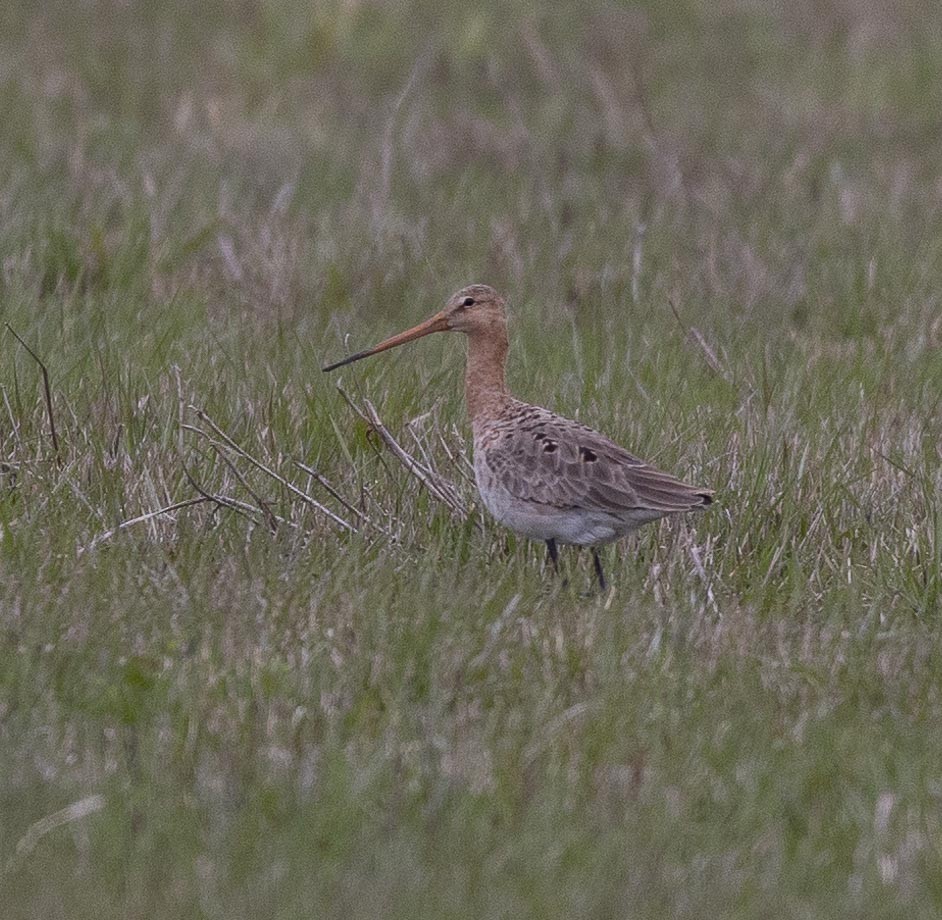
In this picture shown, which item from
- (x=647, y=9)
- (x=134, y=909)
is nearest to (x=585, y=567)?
(x=134, y=909)

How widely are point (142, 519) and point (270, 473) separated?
0.40 metres

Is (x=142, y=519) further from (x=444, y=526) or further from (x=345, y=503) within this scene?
(x=444, y=526)

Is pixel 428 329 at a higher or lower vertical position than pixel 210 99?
higher

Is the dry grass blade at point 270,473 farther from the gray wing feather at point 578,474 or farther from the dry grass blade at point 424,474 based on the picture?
the gray wing feather at point 578,474

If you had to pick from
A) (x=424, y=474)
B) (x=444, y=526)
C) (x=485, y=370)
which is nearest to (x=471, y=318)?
(x=485, y=370)

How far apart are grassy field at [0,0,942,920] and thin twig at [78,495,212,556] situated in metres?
0.03

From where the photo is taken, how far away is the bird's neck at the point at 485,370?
6.12 m

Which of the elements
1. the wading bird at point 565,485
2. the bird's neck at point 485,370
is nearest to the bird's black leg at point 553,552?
the wading bird at point 565,485

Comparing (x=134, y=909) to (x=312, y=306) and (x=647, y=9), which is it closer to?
(x=312, y=306)

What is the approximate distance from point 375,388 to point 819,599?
2.01 meters

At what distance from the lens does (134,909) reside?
3348 mm

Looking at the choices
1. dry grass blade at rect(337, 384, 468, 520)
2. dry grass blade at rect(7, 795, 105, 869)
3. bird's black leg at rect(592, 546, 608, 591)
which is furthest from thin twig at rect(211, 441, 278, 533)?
dry grass blade at rect(7, 795, 105, 869)

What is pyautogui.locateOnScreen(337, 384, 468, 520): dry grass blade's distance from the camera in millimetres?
5836

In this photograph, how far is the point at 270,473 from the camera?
559 centimetres
